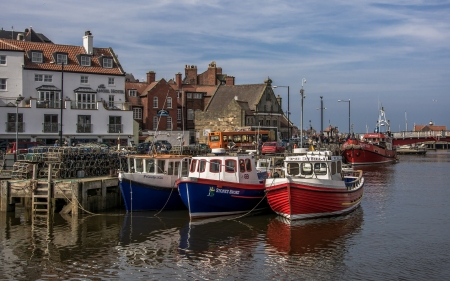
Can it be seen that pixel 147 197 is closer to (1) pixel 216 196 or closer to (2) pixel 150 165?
(2) pixel 150 165

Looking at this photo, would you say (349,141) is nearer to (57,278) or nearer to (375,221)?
(375,221)

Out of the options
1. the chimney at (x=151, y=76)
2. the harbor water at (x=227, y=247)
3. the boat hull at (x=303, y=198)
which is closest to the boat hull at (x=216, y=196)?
the harbor water at (x=227, y=247)

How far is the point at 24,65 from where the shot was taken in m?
52.1

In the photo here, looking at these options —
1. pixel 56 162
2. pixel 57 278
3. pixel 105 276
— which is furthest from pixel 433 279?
pixel 56 162

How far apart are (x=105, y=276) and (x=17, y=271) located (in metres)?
3.27

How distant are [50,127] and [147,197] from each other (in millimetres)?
23061

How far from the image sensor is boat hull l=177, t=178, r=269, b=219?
27.2 m

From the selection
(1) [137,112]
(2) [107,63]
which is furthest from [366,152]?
(2) [107,63]

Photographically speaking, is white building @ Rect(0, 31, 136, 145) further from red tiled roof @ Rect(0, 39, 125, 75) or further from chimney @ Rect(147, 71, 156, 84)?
chimney @ Rect(147, 71, 156, 84)

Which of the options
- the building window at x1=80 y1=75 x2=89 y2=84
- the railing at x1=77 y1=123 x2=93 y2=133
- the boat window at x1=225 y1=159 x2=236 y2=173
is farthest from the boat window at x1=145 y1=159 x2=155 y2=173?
the building window at x1=80 y1=75 x2=89 y2=84

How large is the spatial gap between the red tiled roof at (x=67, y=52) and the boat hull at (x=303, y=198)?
111ft

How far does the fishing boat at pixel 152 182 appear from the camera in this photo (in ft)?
96.9

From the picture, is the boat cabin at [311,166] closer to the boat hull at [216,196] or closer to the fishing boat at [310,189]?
the fishing boat at [310,189]

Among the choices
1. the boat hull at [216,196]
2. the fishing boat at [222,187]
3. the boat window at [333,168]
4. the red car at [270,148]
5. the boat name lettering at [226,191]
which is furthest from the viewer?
the red car at [270,148]
